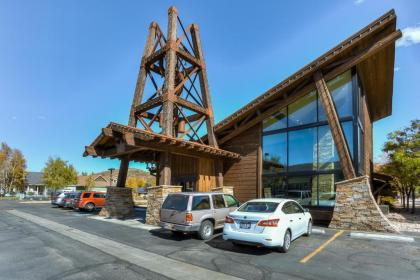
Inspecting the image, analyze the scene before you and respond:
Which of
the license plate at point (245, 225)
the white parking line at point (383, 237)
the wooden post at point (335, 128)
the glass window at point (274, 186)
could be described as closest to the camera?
the license plate at point (245, 225)

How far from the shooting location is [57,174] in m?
49.0

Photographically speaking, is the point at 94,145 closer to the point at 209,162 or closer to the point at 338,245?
the point at 209,162

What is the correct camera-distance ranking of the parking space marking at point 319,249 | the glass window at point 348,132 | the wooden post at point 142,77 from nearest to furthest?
the parking space marking at point 319,249 → the glass window at point 348,132 → the wooden post at point 142,77

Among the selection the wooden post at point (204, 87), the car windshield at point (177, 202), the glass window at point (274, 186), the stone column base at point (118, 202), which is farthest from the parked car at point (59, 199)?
the car windshield at point (177, 202)

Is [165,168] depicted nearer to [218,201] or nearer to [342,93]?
[218,201]

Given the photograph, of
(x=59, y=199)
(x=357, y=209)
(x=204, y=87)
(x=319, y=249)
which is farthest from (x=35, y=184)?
(x=319, y=249)

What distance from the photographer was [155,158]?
19.4 m

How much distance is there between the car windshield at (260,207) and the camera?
29.1ft

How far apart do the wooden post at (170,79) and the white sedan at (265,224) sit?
7.81m

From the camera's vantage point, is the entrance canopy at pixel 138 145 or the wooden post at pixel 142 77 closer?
the entrance canopy at pixel 138 145

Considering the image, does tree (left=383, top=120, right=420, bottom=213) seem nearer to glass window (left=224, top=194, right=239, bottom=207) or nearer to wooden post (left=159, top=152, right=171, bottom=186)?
glass window (left=224, top=194, right=239, bottom=207)

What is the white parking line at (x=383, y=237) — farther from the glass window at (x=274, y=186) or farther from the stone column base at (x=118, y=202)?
the stone column base at (x=118, y=202)

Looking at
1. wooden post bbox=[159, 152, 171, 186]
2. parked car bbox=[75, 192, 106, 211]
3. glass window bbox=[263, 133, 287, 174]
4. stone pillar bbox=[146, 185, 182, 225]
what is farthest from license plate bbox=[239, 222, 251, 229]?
parked car bbox=[75, 192, 106, 211]

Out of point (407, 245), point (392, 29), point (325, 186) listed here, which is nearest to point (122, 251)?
point (407, 245)
